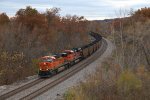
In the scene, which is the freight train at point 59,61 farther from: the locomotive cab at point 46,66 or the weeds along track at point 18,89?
the weeds along track at point 18,89

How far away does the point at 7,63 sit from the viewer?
109ft

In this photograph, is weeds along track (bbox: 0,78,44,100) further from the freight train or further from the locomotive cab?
the freight train

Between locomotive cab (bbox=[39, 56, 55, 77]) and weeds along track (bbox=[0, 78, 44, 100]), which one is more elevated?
locomotive cab (bbox=[39, 56, 55, 77])

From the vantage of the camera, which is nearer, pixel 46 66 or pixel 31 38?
pixel 46 66

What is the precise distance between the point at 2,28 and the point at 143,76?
128 ft

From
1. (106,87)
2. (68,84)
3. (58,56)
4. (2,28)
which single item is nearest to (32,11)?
(2,28)

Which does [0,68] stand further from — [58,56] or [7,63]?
[58,56]

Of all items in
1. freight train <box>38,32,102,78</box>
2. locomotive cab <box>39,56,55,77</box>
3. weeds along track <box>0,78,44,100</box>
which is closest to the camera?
weeds along track <box>0,78,44,100</box>

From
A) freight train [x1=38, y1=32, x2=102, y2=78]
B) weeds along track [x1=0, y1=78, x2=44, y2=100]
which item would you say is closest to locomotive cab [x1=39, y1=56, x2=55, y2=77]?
freight train [x1=38, y1=32, x2=102, y2=78]

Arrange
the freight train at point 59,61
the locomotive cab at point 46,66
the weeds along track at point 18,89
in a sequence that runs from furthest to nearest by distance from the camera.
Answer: the freight train at point 59,61 → the locomotive cab at point 46,66 → the weeds along track at point 18,89

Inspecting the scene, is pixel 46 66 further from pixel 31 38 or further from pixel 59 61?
pixel 31 38

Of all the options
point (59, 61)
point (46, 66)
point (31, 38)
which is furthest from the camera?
point (31, 38)

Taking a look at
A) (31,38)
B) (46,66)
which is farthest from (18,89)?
(31,38)

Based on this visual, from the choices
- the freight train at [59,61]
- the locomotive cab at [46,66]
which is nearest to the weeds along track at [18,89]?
the locomotive cab at [46,66]
